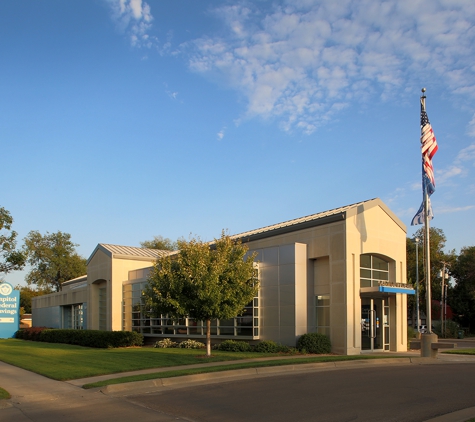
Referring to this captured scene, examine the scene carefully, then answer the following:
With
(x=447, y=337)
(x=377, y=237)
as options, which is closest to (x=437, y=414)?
(x=377, y=237)

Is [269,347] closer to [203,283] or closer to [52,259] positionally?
[203,283]

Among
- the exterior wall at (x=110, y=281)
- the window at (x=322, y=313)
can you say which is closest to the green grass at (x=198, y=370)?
the window at (x=322, y=313)

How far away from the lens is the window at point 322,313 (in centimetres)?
2402

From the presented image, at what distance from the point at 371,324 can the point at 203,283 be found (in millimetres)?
9441

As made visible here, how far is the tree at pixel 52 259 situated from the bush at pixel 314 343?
58.2 m

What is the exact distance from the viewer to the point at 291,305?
78.3 ft

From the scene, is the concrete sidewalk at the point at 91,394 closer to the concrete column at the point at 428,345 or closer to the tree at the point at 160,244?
the concrete column at the point at 428,345

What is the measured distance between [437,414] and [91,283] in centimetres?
3301

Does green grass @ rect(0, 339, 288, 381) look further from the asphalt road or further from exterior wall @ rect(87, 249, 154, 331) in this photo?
exterior wall @ rect(87, 249, 154, 331)

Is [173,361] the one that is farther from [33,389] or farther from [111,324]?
[111,324]

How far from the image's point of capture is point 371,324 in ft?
80.7

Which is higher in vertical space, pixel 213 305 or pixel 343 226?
pixel 343 226

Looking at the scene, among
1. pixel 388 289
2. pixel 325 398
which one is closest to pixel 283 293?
pixel 388 289

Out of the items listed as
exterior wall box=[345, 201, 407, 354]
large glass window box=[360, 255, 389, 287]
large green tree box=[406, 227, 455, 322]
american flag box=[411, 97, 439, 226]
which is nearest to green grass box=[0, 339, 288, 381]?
exterior wall box=[345, 201, 407, 354]
